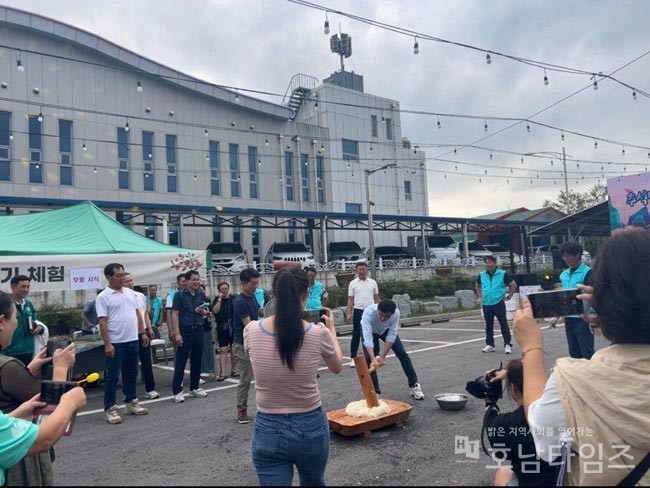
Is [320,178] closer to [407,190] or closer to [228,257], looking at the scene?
[407,190]

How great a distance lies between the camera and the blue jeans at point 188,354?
23.2 ft

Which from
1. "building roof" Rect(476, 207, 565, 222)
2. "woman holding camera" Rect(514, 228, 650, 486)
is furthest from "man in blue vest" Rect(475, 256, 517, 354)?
"building roof" Rect(476, 207, 565, 222)

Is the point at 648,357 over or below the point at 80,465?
over

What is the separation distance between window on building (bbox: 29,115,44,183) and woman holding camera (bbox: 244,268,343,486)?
2458cm

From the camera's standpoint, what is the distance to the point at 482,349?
406 inches

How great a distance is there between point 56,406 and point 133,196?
2564 centimetres

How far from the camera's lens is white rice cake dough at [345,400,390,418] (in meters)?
5.14

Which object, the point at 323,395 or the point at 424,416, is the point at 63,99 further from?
the point at 424,416

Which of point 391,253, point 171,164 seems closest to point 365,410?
point 391,253

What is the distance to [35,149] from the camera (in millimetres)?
23188

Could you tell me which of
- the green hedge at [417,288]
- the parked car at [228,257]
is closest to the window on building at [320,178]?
the parked car at [228,257]

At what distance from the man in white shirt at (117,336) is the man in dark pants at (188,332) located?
26.8 inches

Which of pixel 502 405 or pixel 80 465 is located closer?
pixel 80 465

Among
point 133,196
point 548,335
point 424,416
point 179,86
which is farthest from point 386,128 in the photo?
point 424,416
